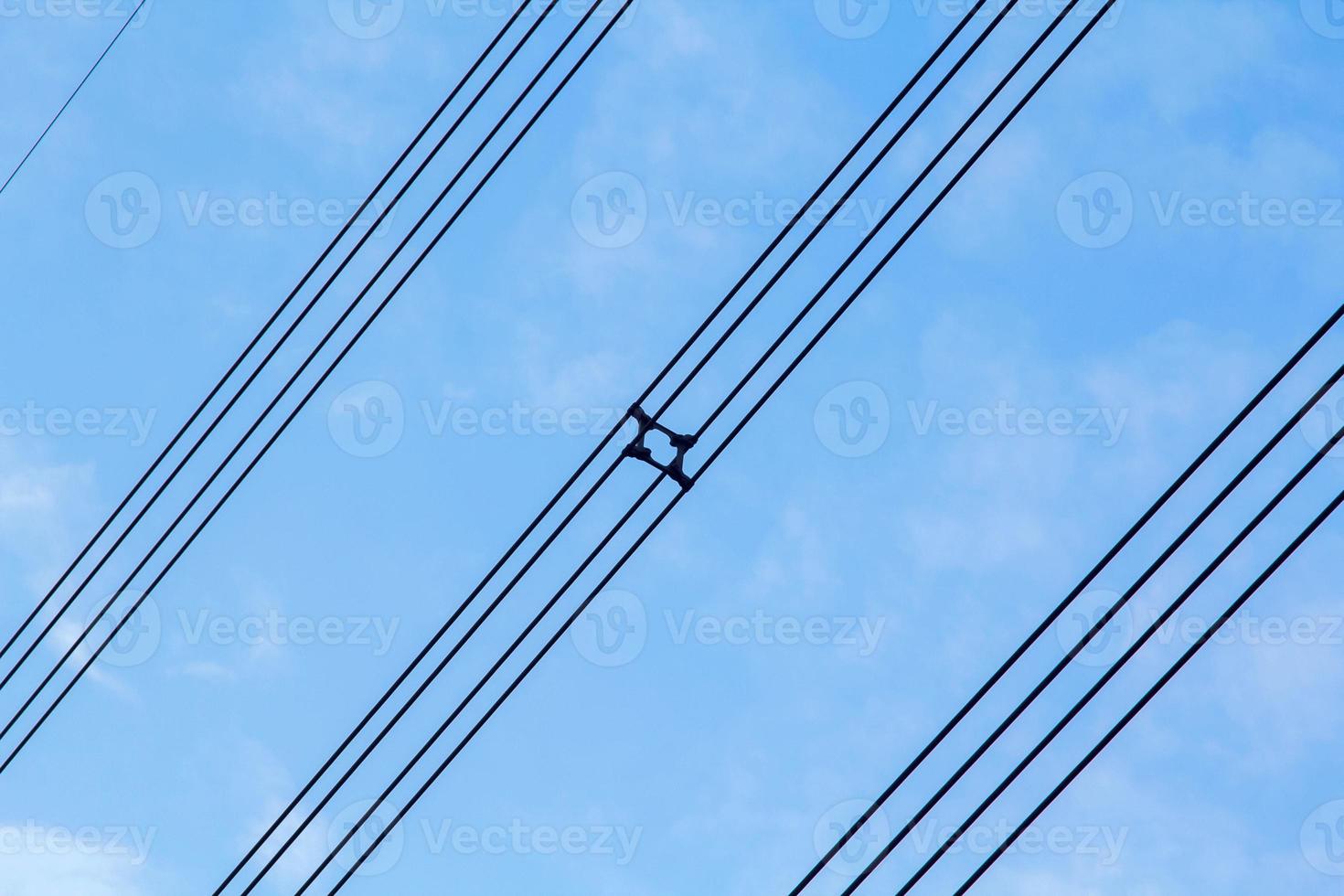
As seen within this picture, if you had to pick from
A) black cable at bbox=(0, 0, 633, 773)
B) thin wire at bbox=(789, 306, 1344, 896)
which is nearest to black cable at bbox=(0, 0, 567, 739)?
black cable at bbox=(0, 0, 633, 773)

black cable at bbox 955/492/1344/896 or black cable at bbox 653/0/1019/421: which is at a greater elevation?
black cable at bbox 653/0/1019/421

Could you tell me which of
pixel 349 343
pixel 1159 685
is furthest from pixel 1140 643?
pixel 349 343

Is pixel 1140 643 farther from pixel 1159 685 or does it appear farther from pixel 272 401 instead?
pixel 272 401

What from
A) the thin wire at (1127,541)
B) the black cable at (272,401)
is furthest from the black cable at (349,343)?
the thin wire at (1127,541)

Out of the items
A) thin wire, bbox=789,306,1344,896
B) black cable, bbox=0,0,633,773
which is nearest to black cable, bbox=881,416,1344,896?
thin wire, bbox=789,306,1344,896

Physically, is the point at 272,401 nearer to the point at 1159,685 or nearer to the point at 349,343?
the point at 349,343

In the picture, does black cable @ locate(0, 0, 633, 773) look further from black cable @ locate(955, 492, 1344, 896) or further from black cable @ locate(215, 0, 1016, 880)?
black cable @ locate(955, 492, 1344, 896)

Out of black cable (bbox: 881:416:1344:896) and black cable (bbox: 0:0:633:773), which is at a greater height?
black cable (bbox: 0:0:633:773)

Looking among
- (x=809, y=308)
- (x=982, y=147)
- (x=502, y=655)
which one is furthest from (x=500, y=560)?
(x=982, y=147)

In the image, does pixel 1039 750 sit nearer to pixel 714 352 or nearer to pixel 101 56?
pixel 714 352
